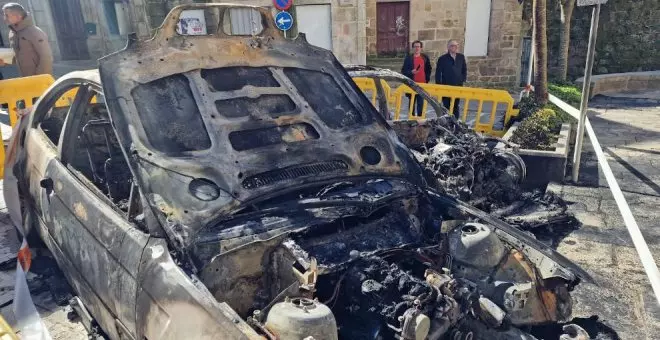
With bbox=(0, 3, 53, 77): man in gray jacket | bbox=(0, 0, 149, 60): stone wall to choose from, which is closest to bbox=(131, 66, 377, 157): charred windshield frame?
bbox=(0, 3, 53, 77): man in gray jacket

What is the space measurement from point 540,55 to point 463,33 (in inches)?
212

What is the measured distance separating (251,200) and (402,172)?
126cm

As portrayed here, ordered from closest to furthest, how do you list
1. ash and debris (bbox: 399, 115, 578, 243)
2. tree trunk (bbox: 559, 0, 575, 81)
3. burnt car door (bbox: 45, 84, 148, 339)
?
burnt car door (bbox: 45, 84, 148, 339) → ash and debris (bbox: 399, 115, 578, 243) → tree trunk (bbox: 559, 0, 575, 81)

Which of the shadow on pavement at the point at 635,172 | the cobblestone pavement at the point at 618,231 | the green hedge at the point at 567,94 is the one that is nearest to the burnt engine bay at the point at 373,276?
the cobblestone pavement at the point at 618,231

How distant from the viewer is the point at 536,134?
7.20 metres

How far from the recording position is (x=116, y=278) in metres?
2.75

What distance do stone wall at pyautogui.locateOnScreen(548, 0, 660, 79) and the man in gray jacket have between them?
13.8m

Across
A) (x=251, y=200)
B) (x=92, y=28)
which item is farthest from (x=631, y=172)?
(x=92, y=28)

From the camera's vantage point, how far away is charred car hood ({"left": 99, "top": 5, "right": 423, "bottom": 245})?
2.85 m

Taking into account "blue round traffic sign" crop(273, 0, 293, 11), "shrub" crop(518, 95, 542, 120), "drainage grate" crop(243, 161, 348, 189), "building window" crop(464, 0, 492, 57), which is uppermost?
"blue round traffic sign" crop(273, 0, 293, 11)

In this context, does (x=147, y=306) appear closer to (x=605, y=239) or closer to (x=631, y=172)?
(x=605, y=239)

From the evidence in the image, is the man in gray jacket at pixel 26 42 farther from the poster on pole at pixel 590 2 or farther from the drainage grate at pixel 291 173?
the poster on pole at pixel 590 2

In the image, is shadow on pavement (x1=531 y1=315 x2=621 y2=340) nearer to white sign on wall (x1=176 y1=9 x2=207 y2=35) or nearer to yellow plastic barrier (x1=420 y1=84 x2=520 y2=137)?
yellow plastic barrier (x1=420 y1=84 x2=520 y2=137)

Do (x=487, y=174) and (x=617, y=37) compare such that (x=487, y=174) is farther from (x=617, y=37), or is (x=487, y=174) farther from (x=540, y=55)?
(x=617, y=37)
